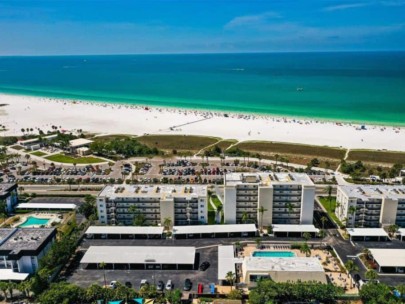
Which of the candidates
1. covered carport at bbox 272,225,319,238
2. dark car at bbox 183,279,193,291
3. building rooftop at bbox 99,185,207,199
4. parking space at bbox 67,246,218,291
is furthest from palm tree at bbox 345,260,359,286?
building rooftop at bbox 99,185,207,199

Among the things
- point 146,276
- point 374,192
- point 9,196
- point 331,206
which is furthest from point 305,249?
point 9,196

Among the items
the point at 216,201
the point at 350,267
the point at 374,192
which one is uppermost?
the point at 374,192

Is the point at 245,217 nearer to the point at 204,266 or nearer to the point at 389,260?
the point at 204,266

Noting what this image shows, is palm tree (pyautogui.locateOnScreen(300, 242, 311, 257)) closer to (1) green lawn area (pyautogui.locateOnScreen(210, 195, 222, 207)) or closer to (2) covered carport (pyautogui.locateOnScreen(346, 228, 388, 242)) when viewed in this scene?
(2) covered carport (pyautogui.locateOnScreen(346, 228, 388, 242))

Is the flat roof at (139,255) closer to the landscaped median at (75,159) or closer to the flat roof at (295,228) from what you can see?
the flat roof at (295,228)

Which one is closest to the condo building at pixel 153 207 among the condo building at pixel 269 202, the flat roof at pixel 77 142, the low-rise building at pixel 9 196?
the condo building at pixel 269 202

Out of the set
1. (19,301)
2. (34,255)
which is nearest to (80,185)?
(34,255)

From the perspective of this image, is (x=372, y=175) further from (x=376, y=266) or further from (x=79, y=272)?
(x=79, y=272)
